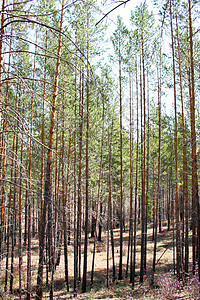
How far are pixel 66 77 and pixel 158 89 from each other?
4.25m

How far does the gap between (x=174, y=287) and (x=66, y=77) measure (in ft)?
29.1

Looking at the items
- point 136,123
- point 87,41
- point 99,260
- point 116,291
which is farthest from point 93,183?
point 87,41

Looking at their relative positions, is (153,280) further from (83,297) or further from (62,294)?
(62,294)

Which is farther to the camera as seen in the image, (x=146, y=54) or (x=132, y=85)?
(x=132, y=85)

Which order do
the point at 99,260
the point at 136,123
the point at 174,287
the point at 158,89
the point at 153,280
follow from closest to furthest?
1. the point at 174,287
2. the point at 153,280
3. the point at 158,89
4. the point at 136,123
5. the point at 99,260

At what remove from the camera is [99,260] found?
14.7 m

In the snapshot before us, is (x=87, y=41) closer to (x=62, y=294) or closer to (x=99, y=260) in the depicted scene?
(x=62, y=294)

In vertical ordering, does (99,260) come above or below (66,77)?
below

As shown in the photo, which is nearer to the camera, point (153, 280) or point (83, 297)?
point (83, 297)

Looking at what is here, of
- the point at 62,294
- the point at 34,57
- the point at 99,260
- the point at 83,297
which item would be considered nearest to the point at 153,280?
the point at 83,297

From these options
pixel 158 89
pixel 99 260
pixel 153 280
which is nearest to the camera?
pixel 153 280

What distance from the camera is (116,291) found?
9.69 m

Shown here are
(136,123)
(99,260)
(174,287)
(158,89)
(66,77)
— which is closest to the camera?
(174,287)

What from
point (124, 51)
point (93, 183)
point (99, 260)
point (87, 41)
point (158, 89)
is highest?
point (124, 51)
